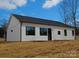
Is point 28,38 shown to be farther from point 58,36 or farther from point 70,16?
point 70,16

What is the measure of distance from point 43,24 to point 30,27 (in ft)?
10.1

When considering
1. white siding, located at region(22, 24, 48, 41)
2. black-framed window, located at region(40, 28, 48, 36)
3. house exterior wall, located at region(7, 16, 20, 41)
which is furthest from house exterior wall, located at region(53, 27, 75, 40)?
house exterior wall, located at region(7, 16, 20, 41)

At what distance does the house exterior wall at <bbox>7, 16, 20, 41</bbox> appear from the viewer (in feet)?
89.1

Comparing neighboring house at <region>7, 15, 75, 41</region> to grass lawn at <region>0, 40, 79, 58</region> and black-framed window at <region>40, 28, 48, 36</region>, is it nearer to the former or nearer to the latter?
black-framed window at <region>40, 28, 48, 36</region>

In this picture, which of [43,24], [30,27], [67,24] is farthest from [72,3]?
[30,27]

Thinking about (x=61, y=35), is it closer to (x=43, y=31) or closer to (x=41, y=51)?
(x=43, y=31)

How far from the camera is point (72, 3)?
1313 inches

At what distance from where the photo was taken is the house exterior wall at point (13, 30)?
89.1 ft

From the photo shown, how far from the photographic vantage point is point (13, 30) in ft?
92.3

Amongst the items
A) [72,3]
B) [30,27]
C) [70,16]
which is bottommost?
[30,27]

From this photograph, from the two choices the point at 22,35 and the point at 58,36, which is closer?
the point at 22,35

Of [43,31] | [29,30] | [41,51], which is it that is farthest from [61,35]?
[41,51]

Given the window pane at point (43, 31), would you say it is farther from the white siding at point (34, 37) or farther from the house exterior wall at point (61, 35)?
the house exterior wall at point (61, 35)

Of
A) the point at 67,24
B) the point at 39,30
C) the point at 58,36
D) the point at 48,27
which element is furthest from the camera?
the point at 67,24
